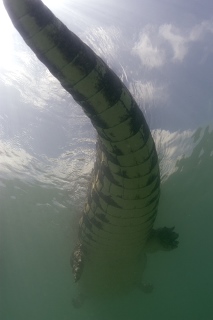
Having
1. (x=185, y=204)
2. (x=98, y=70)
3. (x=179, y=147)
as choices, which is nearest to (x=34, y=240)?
(x=185, y=204)

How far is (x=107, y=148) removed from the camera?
13.8 feet

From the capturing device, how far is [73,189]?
49.1ft

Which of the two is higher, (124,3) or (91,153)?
(124,3)

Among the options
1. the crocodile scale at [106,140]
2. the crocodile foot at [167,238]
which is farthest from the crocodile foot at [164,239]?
the crocodile scale at [106,140]

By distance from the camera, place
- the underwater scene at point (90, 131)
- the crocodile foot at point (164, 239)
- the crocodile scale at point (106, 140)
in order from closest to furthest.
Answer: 1. the crocodile scale at point (106, 140)
2. the crocodile foot at point (164, 239)
3. the underwater scene at point (90, 131)

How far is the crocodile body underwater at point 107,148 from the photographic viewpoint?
9.59 feet

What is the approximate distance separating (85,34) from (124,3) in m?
2.60

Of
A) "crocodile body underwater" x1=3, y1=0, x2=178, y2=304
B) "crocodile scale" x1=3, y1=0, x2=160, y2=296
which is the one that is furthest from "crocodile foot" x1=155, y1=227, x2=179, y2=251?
"crocodile scale" x1=3, y1=0, x2=160, y2=296

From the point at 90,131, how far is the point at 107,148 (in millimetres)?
7289

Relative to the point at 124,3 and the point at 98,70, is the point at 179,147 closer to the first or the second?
the point at 124,3

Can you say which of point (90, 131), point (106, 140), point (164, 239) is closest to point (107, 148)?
point (106, 140)

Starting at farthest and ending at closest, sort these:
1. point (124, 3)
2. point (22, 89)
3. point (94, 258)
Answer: point (22, 89) → point (124, 3) → point (94, 258)

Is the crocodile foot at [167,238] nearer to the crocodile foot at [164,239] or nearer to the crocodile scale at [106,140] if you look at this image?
the crocodile foot at [164,239]

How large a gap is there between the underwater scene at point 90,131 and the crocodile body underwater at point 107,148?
29cm
